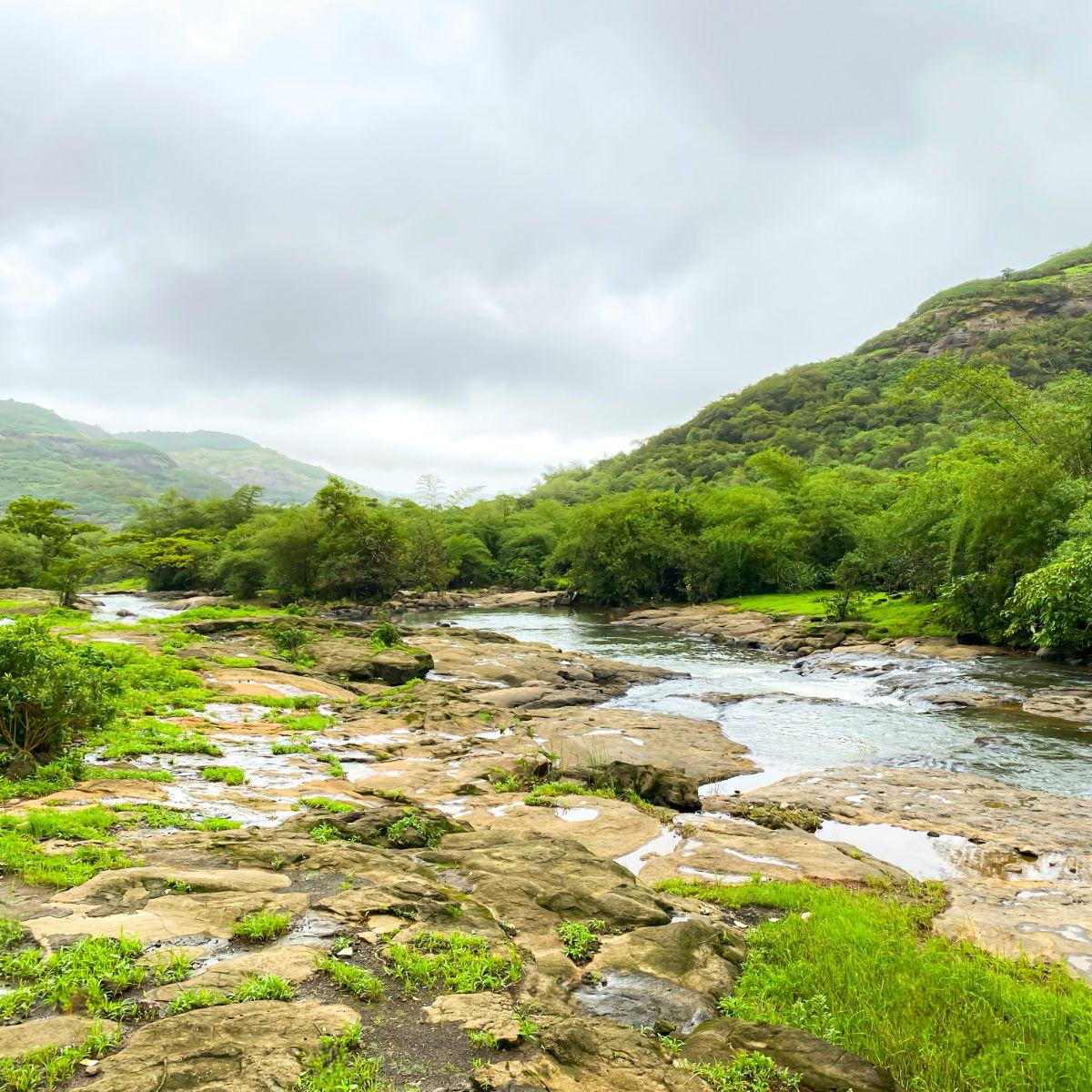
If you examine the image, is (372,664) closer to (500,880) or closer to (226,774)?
(226,774)

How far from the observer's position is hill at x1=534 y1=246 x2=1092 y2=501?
105 metres

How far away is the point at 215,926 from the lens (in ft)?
17.9

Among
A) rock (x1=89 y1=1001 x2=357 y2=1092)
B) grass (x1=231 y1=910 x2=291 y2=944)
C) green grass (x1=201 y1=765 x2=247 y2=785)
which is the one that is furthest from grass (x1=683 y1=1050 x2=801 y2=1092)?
green grass (x1=201 y1=765 x2=247 y2=785)

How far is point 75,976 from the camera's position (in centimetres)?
436

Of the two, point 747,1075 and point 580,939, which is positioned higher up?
point 747,1075

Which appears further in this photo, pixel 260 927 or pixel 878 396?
pixel 878 396

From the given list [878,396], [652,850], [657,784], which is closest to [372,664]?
[657,784]

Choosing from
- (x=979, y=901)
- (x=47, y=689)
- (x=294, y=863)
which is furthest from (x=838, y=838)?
(x=47, y=689)

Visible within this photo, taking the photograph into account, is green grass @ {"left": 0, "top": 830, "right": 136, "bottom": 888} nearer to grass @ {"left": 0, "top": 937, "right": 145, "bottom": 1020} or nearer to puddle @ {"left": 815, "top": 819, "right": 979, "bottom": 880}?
grass @ {"left": 0, "top": 937, "right": 145, "bottom": 1020}

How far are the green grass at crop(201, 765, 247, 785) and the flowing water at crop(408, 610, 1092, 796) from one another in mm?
9938

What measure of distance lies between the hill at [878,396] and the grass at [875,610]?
39.8 meters

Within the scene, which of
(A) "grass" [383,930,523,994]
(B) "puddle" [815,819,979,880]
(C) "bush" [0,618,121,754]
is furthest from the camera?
(C) "bush" [0,618,121,754]

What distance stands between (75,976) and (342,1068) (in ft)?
6.90

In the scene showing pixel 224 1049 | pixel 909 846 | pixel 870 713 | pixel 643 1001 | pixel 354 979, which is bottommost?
pixel 870 713
